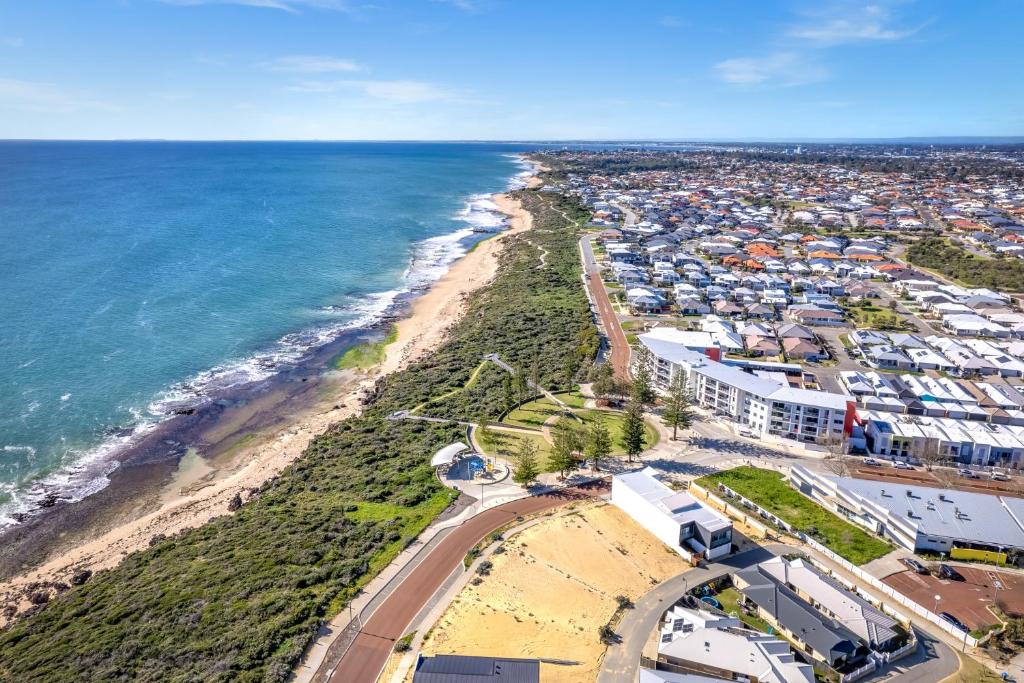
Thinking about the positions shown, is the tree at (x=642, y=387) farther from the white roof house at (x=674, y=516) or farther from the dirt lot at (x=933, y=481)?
the dirt lot at (x=933, y=481)

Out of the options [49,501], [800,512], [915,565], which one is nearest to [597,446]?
[800,512]

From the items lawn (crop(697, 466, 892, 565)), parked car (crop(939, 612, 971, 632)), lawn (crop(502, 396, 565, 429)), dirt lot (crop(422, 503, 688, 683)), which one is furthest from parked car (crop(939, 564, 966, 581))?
lawn (crop(502, 396, 565, 429))

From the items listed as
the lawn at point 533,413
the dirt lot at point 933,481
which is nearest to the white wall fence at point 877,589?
the dirt lot at point 933,481

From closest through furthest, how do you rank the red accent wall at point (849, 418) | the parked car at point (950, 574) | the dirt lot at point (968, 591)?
the dirt lot at point (968, 591)
the parked car at point (950, 574)
the red accent wall at point (849, 418)

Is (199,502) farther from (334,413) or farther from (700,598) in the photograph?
(700,598)

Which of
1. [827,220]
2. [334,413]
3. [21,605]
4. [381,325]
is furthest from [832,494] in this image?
[827,220]

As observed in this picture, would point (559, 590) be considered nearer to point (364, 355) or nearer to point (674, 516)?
point (674, 516)
